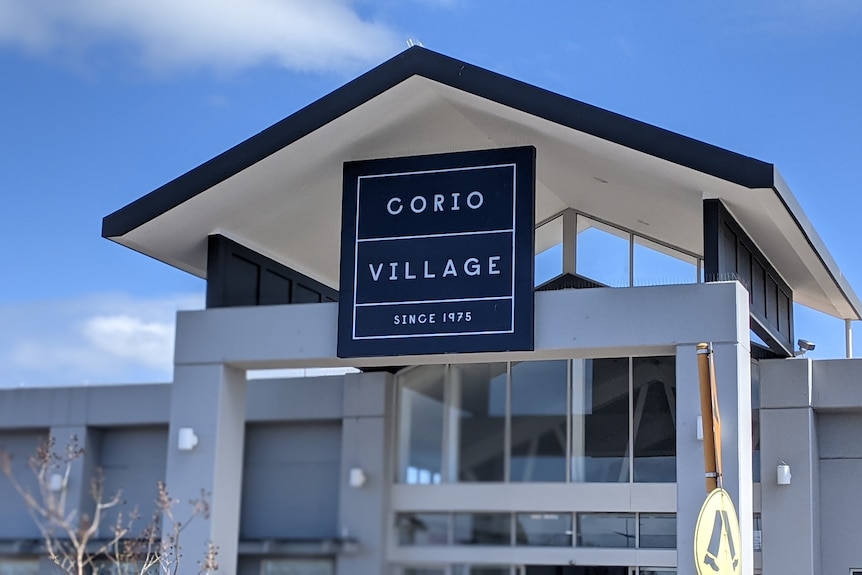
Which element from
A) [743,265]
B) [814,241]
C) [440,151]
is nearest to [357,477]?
[440,151]

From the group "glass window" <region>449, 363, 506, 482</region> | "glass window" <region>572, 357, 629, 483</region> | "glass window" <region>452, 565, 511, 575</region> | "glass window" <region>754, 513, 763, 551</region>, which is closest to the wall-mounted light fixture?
"glass window" <region>449, 363, 506, 482</region>

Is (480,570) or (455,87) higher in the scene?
(455,87)

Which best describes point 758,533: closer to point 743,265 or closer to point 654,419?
point 654,419

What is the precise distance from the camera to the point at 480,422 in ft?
58.9

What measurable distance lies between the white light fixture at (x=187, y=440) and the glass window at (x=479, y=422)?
4.36m

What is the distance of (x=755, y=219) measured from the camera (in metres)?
14.1

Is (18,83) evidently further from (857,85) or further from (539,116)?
(857,85)

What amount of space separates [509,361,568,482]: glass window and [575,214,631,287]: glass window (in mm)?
2708

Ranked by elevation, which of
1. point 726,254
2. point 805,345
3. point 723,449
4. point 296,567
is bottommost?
point 296,567

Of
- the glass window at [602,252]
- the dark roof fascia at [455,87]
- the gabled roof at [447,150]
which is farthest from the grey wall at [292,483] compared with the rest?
the glass window at [602,252]

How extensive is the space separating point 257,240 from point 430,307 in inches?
123

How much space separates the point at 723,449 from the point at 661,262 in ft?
9.26

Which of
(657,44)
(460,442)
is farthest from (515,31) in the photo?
(460,442)

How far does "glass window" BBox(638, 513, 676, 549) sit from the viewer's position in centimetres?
1647
